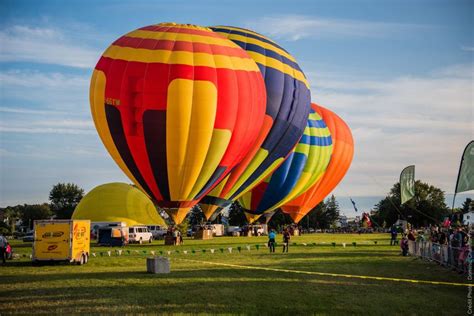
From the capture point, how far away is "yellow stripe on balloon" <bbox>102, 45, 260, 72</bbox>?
3566cm

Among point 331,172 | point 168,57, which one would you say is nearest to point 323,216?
point 331,172

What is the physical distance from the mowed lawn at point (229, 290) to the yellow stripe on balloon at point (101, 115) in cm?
1084

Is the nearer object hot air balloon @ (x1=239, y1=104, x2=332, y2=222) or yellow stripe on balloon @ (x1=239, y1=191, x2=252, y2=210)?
hot air balloon @ (x1=239, y1=104, x2=332, y2=222)

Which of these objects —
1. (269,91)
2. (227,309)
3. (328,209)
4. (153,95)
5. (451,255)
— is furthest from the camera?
(328,209)

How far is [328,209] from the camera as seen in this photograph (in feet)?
442

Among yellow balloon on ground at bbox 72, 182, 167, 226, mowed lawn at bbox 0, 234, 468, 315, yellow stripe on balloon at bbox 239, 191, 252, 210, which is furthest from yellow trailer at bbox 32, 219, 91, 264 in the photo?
yellow balloon on ground at bbox 72, 182, 167, 226

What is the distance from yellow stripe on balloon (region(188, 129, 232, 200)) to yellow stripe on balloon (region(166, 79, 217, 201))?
14.3 inches

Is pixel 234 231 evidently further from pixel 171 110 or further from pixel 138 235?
pixel 171 110

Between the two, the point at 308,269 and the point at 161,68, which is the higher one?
the point at 161,68

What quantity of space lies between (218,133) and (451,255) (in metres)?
16.6

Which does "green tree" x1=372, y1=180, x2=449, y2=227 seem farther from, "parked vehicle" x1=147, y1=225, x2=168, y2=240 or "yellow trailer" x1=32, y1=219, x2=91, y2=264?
"yellow trailer" x1=32, y1=219, x2=91, y2=264

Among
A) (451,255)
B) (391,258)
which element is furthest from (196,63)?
(451,255)

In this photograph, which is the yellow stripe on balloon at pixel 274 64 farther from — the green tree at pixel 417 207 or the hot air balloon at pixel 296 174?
the green tree at pixel 417 207

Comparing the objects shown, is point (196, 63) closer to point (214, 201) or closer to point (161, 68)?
point (161, 68)
